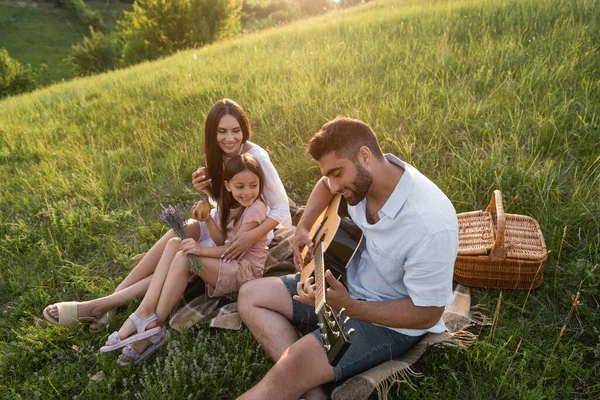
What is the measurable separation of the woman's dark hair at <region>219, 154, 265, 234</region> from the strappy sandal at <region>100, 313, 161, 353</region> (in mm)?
868

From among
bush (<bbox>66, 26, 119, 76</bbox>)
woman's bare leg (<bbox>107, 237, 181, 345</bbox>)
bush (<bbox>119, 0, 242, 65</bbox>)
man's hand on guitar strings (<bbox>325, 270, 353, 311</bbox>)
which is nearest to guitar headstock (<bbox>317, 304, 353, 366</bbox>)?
man's hand on guitar strings (<bbox>325, 270, 353, 311</bbox>)

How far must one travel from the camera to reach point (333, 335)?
1717 millimetres

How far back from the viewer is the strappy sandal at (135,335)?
8.75ft

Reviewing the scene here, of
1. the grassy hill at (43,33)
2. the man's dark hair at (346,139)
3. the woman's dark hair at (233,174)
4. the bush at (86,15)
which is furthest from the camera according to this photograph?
the bush at (86,15)

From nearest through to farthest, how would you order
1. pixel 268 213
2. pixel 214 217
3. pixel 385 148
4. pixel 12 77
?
1. pixel 268 213
2. pixel 214 217
3. pixel 385 148
4. pixel 12 77

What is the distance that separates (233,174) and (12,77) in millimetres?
31279

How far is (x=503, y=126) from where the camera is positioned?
391 cm

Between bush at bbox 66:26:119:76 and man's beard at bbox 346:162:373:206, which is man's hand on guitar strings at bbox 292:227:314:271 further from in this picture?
bush at bbox 66:26:119:76

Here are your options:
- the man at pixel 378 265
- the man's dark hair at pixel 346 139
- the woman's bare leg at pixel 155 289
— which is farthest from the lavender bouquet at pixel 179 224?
the man's dark hair at pixel 346 139

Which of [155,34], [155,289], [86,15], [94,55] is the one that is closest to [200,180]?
[155,289]

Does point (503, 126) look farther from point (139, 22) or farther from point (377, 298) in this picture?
point (139, 22)

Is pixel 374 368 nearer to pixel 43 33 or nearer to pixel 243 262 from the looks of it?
pixel 243 262

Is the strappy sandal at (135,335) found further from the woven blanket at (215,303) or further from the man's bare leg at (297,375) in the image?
the man's bare leg at (297,375)

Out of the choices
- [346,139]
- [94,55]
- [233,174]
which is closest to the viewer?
[346,139]
